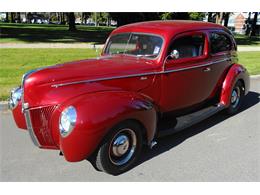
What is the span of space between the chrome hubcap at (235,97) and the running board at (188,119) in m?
0.54

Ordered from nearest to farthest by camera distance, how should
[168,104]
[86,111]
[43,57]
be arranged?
[86,111] → [168,104] → [43,57]

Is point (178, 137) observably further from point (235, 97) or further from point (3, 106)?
point (3, 106)

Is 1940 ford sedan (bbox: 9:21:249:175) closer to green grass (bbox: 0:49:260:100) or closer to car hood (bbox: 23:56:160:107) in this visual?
car hood (bbox: 23:56:160:107)

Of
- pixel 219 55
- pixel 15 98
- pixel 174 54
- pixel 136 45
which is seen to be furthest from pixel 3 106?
pixel 219 55

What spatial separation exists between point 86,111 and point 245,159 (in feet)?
7.66

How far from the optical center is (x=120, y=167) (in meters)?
3.79

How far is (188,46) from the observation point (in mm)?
4973

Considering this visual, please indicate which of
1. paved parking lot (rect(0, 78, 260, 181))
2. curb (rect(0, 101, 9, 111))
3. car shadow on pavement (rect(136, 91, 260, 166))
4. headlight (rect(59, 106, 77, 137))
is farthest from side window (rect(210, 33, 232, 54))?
curb (rect(0, 101, 9, 111))

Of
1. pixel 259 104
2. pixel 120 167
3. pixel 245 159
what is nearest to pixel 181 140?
pixel 245 159

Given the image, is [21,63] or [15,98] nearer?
[15,98]

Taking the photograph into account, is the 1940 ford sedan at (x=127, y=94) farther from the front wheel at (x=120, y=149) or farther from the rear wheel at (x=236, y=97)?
the rear wheel at (x=236, y=97)

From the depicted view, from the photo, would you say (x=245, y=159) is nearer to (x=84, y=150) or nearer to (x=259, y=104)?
(x=84, y=150)

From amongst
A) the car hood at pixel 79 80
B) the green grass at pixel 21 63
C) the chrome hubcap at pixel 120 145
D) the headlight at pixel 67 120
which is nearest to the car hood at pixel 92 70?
the car hood at pixel 79 80

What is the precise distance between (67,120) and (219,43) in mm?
3627
